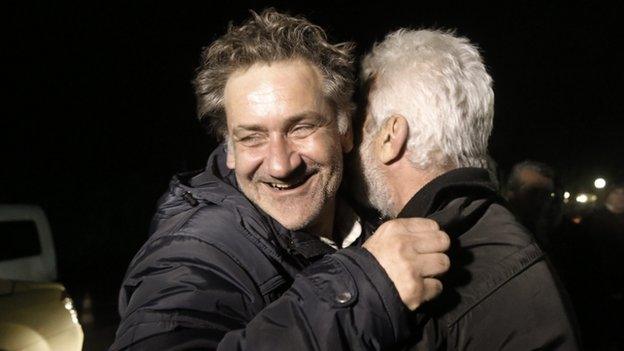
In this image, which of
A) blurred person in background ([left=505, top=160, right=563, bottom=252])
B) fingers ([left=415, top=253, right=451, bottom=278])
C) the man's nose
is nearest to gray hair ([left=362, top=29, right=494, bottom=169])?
the man's nose

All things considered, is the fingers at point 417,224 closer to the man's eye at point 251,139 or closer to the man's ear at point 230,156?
the man's eye at point 251,139

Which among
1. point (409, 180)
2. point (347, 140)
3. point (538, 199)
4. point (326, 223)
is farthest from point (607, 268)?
point (409, 180)

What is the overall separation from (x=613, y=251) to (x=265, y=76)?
476 centimetres

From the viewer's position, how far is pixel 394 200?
1.88 metres

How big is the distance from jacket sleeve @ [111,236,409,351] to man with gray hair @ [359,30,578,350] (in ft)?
0.45

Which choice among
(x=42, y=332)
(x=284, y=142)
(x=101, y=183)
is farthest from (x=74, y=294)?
(x=284, y=142)

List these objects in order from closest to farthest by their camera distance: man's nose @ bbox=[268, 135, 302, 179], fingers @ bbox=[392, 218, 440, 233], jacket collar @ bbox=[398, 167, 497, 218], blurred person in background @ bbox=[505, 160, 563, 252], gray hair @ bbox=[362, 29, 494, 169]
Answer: fingers @ bbox=[392, 218, 440, 233], jacket collar @ bbox=[398, 167, 497, 218], gray hair @ bbox=[362, 29, 494, 169], man's nose @ bbox=[268, 135, 302, 179], blurred person in background @ bbox=[505, 160, 563, 252]

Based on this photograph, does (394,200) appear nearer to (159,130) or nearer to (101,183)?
(101,183)

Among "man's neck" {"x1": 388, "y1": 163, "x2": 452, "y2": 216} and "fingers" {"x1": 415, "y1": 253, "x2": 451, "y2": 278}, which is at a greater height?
"man's neck" {"x1": 388, "y1": 163, "x2": 452, "y2": 216}

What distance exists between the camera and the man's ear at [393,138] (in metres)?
1.76

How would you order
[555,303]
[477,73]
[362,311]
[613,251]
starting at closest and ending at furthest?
[362,311] < [555,303] < [477,73] < [613,251]

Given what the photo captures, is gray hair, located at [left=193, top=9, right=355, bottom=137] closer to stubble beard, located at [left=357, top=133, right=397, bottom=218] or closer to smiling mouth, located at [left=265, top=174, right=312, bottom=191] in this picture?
stubble beard, located at [left=357, top=133, right=397, bottom=218]

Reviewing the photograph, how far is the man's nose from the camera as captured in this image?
1967 mm

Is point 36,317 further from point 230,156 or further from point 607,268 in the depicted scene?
point 607,268
